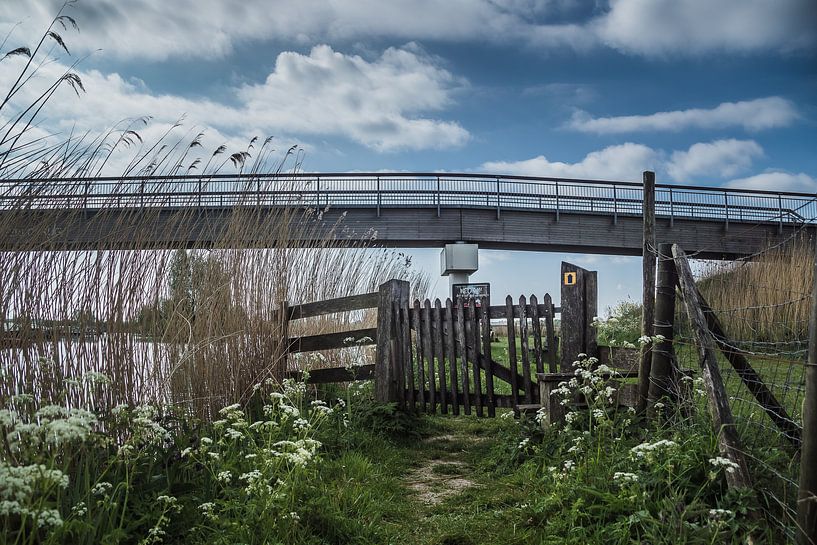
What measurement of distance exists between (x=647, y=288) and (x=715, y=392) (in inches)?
76.9

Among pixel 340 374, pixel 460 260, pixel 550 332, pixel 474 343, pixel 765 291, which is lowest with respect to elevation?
pixel 340 374

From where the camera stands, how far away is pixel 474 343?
24.0ft

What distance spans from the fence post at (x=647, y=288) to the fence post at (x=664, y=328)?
0.19 meters

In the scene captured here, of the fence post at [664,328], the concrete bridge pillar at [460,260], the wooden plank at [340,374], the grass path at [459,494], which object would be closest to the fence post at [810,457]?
the grass path at [459,494]

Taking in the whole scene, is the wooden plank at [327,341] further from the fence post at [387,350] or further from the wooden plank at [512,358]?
the wooden plank at [512,358]

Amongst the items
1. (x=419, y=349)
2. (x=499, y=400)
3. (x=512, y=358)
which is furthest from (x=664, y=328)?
(x=419, y=349)

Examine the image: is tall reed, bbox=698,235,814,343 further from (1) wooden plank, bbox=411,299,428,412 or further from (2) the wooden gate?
(1) wooden plank, bbox=411,299,428,412

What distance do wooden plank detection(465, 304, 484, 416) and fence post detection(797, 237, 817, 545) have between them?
4.45m

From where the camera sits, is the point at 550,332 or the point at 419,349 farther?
the point at 419,349

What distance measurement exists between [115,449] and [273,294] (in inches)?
138

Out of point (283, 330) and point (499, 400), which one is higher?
point (283, 330)

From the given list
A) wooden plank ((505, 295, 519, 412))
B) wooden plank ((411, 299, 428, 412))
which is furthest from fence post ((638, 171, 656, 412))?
wooden plank ((411, 299, 428, 412))

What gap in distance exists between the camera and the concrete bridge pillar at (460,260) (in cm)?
2375

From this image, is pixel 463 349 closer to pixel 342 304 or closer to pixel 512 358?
pixel 512 358
